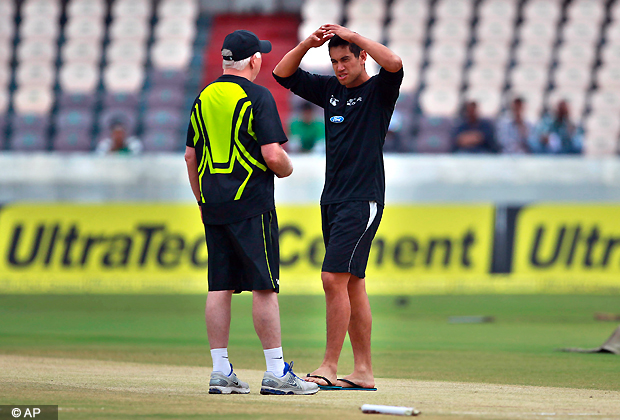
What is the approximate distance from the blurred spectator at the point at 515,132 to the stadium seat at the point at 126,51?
27.4 feet

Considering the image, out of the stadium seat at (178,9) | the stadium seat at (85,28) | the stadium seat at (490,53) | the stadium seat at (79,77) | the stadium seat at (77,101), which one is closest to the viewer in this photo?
the stadium seat at (77,101)

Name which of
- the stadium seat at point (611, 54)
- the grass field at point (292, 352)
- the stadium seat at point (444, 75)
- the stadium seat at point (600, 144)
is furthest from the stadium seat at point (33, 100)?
the stadium seat at point (611, 54)

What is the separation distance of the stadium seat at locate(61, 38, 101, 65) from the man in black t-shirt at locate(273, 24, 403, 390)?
47.5 ft

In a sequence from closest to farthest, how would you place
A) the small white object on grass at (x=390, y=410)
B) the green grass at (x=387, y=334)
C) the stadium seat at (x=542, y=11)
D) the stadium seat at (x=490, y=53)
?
the small white object on grass at (x=390, y=410), the green grass at (x=387, y=334), the stadium seat at (x=490, y=53), the stadium seat at (x=542, y=11)

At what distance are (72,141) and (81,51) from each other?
3194 mm

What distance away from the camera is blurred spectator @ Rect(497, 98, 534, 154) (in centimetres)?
1420

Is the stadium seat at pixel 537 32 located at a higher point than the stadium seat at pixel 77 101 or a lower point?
higher

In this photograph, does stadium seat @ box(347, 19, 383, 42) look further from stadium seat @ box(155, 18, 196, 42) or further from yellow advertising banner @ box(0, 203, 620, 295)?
yellow advertising banner @ box(0, 203, 620, 295)

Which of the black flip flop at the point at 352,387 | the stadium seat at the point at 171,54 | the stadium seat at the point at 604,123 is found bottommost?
the black flip flop at the point at 352,387

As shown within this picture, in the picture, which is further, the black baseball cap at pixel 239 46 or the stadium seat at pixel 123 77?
the stadium seat at pixel 123 77

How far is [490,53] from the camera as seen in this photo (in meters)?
18.9

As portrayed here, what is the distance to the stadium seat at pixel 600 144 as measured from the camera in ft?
53.6

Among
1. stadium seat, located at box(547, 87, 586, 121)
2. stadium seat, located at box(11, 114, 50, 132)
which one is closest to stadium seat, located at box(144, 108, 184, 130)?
stadium seat, located at box(11, 114, 50, 132)

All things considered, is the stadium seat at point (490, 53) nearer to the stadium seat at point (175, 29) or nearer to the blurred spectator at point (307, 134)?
the blurred spectator at point (307, 134)
